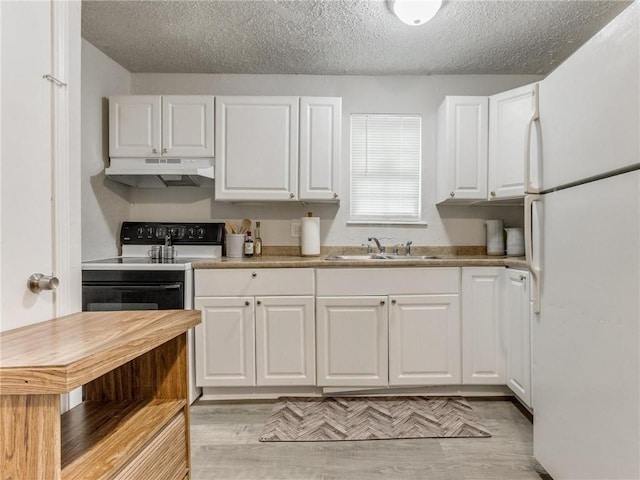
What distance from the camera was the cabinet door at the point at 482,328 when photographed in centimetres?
229

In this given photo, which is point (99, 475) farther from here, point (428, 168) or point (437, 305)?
point (428, 168)

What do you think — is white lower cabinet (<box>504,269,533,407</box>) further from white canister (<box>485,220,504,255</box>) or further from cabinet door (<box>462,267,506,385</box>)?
white canister (<box>485,220,504,255</box>)

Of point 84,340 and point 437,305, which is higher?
point 84,340

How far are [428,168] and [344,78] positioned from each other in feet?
3.36

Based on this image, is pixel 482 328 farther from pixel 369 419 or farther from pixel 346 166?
pixel 346 166

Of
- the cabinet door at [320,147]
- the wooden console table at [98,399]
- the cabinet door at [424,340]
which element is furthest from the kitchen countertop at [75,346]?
the cabinet door at [320,147]

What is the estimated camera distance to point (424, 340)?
2293 mm

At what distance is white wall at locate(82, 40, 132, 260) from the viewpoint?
7.86 feet

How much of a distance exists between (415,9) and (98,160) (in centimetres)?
234

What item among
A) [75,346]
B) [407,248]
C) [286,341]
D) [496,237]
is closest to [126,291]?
[286,341]

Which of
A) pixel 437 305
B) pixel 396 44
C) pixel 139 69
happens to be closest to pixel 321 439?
pixel 437 305

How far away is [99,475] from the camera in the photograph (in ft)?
2.29

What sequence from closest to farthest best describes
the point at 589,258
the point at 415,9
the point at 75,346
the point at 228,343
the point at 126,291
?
the point at 75,346, the point at 589,258, the point at 415,9, the point at 126,291, the point at 228,343

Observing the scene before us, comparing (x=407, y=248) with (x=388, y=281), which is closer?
(x=388, y=281)
